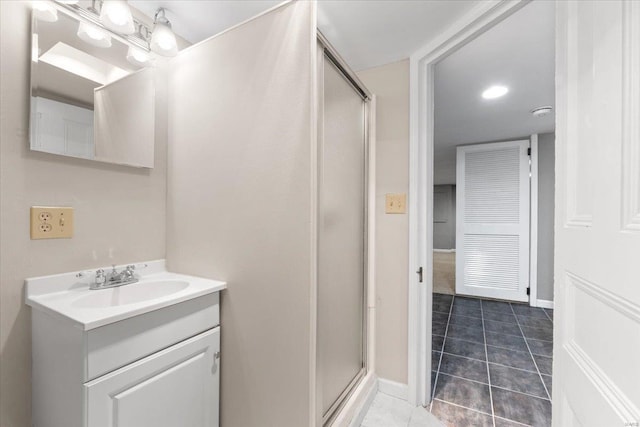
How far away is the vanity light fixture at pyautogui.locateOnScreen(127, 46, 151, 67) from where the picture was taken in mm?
1364

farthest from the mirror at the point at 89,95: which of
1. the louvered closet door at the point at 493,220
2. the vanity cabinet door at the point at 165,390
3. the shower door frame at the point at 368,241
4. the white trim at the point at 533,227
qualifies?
the white trim at the point at 533,227

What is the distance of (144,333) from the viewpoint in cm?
96

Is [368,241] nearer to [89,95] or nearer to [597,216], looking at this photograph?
[597,216]

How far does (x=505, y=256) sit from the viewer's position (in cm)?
375

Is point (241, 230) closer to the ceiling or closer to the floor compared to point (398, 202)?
closer to the floor

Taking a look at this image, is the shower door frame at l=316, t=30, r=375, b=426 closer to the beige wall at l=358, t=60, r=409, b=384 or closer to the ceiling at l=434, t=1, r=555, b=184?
the beige wall at l=358, t=60, r=409, b=384

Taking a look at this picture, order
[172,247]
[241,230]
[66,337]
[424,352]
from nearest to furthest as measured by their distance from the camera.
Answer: [66,337] < [241,230] < [172,247] < [424,352]

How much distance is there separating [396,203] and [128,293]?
5.33ft

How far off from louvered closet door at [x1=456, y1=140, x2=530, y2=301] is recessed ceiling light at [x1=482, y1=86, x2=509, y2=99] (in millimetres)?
1688

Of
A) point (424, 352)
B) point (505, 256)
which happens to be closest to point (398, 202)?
point (424, 352)

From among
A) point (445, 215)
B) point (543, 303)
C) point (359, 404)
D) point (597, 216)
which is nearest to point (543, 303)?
point (543, 303)

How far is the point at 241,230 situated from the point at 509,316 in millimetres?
3615

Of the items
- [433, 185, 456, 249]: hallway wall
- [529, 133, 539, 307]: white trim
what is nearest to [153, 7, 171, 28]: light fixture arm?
[529, 133, 539, 307]: white trim

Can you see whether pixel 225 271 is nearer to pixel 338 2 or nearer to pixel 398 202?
pixel 398 202
